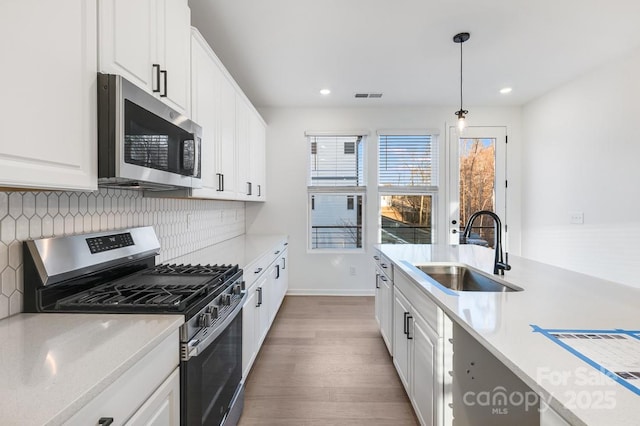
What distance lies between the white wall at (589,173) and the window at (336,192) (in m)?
2.32

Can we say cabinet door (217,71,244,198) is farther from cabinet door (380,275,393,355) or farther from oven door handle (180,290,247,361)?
cabinet door (380,275,393,355)

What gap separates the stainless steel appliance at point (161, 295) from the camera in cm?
116

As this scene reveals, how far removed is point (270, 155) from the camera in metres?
4.45

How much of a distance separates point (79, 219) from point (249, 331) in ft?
4.13

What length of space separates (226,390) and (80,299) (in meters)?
0.82

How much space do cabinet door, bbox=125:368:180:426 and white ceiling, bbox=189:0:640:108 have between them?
7.78 feet

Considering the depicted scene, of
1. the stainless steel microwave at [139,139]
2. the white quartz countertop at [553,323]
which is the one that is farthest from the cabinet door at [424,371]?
the stainless steel microwave at [139,139]

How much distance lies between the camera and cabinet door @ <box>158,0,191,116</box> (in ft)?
5.07

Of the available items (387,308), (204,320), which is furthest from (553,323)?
(387,308)

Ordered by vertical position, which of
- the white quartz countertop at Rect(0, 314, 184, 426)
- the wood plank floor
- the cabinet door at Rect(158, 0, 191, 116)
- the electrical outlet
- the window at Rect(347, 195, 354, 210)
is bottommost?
the wood plank floor

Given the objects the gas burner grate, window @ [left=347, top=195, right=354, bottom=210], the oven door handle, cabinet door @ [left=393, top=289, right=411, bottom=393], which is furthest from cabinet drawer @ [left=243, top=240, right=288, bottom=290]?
window @ [left=347, top=195, right=354, bottom=210]

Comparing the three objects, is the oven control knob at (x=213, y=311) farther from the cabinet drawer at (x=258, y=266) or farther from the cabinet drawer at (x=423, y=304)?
the cabinet drawer at (x=423, y=304)

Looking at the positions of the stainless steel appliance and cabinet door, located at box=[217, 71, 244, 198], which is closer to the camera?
the stainless steel appliance

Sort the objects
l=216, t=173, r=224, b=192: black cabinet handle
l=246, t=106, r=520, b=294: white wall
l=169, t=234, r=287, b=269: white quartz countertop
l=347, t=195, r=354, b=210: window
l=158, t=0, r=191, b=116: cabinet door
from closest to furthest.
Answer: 1. l=158, t=0, r=191, b=116: cabinet door
2. l=169, t=234, r=287, b=269: white quartz countertop
3. l=216, t=173, r=224, b=192: black cabinet handle
4. l=246, t=106, r=520, b=294: white wall
5. l=347, t=195, r=354, b=210: window
